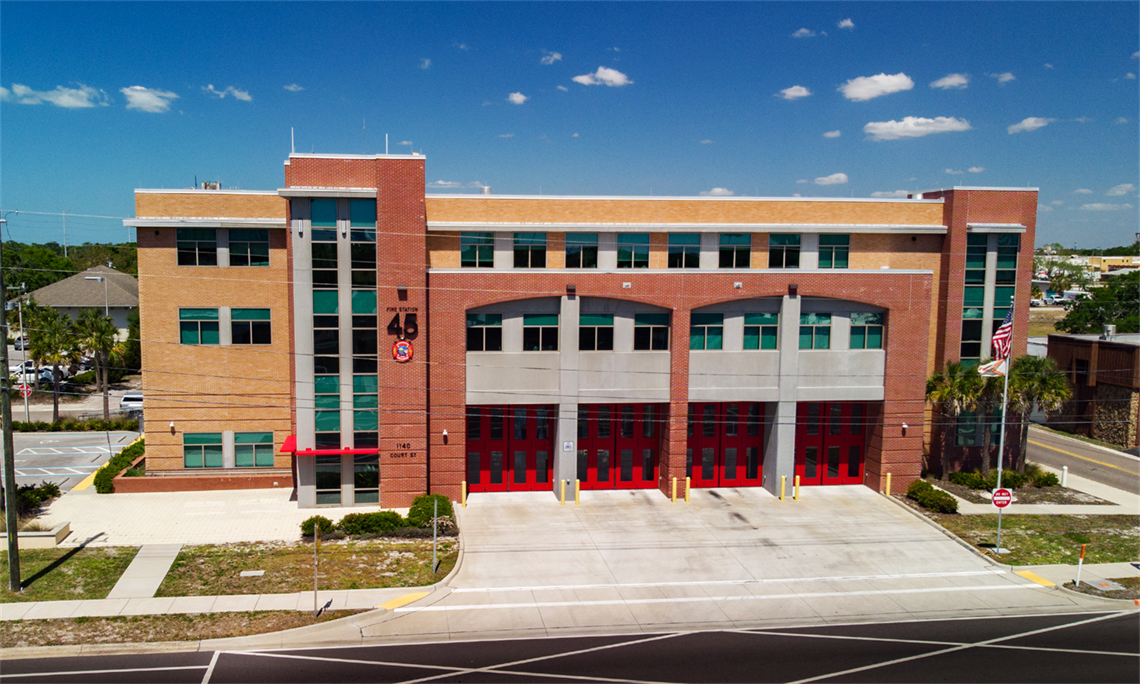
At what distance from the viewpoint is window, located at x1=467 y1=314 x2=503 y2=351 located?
3319 centimetres

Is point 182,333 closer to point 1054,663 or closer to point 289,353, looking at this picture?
point 289,353

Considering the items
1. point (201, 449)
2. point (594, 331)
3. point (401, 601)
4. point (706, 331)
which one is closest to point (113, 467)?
point (201, 449)

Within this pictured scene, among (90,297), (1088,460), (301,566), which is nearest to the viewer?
(301,566)

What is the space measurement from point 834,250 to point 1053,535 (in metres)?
15.3

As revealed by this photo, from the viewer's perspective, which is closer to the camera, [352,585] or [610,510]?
[352,585]

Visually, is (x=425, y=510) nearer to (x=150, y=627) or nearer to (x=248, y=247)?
(x=150, y=627)

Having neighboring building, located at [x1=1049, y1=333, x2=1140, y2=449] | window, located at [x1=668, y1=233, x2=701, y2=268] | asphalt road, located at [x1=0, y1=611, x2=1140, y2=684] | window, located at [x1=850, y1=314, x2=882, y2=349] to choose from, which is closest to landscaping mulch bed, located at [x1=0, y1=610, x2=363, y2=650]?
asphalt road, located at [x1=0, y1=611, x2=1140, y2=684]

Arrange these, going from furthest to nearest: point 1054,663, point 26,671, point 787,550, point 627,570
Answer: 1. point 787,550
2. point 627,570
3. point 1054,663
4. point 26,671

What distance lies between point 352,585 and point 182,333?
17168 mm

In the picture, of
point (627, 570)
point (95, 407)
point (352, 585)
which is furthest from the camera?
point (95, 407)

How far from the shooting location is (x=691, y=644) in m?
20.9

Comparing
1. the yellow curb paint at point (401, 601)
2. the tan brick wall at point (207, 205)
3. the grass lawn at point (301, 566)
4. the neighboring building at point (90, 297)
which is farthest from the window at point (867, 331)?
the neighboring building at point (90, 297)

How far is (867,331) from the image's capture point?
115ft

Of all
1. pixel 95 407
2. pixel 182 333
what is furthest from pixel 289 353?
pixel 95 407
